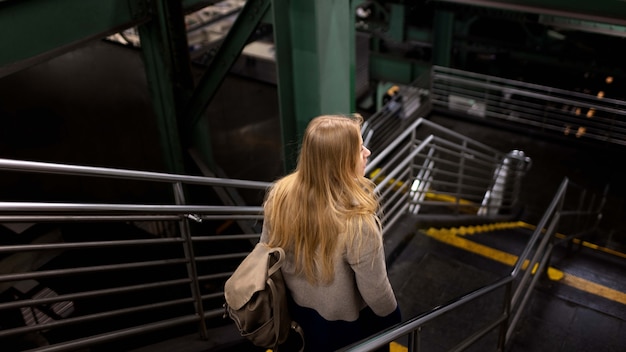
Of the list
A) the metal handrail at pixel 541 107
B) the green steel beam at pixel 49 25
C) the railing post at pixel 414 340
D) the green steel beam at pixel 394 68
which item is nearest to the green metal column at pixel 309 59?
the green steel beam at pixel 49 25

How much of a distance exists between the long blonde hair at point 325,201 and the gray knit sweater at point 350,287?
5cm

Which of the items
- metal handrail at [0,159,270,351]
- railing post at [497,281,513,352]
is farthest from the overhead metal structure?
railing post at [497,281,513,352]

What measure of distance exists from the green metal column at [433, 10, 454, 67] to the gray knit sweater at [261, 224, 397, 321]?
10.7 metres

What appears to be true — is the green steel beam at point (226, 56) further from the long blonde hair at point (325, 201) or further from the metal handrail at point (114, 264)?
the long blonde hair at point (325, 201)

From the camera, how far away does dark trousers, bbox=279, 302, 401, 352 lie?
2.28 meters

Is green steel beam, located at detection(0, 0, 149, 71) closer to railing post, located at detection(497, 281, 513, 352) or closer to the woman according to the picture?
the woman

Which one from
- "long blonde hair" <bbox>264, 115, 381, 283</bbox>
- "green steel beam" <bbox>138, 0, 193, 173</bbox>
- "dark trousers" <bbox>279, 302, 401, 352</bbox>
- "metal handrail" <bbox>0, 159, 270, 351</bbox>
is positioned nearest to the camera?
"long blonde hair" <bbox>264, 115, 381, 283</bbox>

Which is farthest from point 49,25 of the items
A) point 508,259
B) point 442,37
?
point 442,37

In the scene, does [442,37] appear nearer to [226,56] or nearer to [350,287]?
[226,56]

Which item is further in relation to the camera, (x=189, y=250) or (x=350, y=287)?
(x=189, y=250)

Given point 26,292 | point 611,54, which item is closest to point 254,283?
point 26,292

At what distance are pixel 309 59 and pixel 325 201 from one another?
194cm

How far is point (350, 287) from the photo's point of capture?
2184 mm

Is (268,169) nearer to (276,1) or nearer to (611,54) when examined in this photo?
(276,1)
